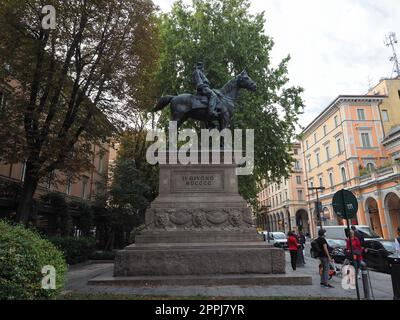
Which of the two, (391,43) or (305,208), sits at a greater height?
(391,43)

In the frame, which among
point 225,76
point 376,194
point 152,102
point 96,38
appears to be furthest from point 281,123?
point 376,194

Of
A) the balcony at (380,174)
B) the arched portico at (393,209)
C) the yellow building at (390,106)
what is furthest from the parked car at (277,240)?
the yellow building at (390,106)

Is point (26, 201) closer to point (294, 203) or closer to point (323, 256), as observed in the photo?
point (323, 256)

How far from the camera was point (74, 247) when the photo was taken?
18.8 m

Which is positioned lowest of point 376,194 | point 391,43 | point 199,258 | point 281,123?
point 199,258

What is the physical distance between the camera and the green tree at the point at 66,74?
13.5 metres

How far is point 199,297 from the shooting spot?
21.7 feet

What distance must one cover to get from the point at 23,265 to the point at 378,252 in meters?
16.3

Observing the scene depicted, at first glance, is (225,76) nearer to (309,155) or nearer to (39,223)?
(39,223)

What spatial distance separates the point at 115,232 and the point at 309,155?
43.6 meters

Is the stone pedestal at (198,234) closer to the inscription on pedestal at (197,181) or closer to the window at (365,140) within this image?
the inscription on pedestal at (197,181)

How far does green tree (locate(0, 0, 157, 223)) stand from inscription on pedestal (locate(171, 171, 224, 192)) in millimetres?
6138

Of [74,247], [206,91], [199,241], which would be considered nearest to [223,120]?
[206,91]

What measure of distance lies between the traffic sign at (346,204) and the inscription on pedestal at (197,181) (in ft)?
14.3
